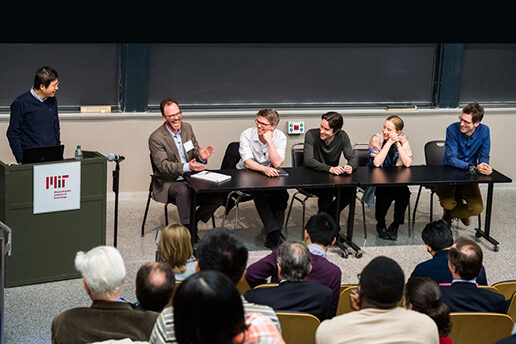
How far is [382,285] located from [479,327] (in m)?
0.90

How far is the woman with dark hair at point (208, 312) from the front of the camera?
1.23 m

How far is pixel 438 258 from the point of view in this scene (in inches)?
142

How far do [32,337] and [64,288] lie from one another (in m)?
0.73

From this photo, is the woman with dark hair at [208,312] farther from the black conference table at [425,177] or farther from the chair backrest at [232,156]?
the chair backrest at [232,156]

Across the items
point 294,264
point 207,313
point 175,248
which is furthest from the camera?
point 175,248

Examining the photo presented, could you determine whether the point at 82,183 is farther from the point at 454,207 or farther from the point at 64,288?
the point at 454,207

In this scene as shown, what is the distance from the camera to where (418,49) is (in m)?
7.15

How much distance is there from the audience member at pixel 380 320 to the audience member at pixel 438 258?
1355mm

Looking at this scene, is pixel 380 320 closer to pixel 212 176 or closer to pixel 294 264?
pixel 294 264

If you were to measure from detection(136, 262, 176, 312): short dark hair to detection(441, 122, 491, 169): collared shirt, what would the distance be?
3965mm

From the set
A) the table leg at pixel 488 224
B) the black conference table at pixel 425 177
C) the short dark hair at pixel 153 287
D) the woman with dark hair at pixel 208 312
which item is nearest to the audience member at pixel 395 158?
the black conference table at pixel 425 177

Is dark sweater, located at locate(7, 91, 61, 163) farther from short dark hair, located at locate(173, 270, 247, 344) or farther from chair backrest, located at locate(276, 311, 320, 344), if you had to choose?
short dark hair, located at locate(173, 270, 247, 344)

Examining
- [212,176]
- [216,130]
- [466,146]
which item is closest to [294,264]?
[212,176]

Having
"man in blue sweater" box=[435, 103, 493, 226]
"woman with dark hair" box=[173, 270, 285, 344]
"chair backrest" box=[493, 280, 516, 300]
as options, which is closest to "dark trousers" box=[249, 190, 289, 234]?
"man in blue sweater" box=[435, 103, 493, 226]
